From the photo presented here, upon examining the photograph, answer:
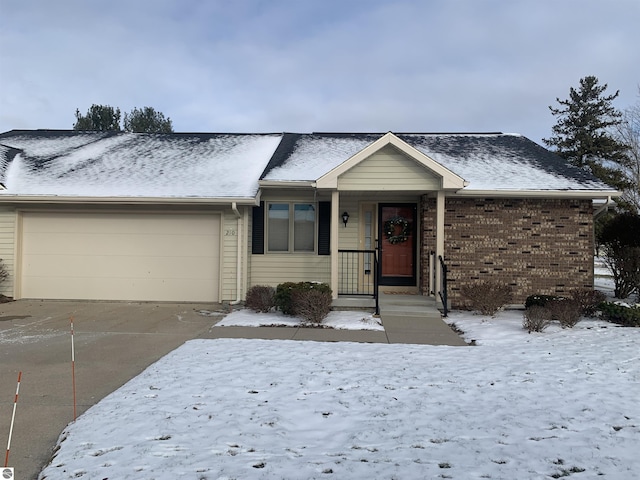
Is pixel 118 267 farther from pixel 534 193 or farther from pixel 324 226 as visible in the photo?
pixel 534 193

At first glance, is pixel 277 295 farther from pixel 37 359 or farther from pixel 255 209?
pixel 37 359

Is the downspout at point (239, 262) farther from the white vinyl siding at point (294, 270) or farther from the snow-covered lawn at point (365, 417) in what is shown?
the snow-covered lawn at point (365, 417)

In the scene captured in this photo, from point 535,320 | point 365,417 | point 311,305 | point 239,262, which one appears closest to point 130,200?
point 239,262

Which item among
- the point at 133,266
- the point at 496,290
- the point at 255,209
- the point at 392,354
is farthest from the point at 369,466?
the point at 133,266

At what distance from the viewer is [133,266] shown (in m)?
10.2

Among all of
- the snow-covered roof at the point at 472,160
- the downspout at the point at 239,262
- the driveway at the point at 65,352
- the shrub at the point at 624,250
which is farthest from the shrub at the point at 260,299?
the shrub at the point at 624,250

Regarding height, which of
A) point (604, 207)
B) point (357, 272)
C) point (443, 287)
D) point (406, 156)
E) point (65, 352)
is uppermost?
point (406, 156)

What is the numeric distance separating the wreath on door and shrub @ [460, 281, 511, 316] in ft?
7.87

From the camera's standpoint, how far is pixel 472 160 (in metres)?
10.9

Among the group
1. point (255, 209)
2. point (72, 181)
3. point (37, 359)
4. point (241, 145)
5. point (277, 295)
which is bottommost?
point (37, 359)

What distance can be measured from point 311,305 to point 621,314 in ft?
19.1

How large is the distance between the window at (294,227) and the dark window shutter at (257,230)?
0.17 meters

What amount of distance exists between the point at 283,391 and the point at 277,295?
4.07 metres

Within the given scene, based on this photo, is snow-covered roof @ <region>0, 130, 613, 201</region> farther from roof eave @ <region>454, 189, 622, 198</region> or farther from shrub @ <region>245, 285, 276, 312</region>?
shrub @ <region>245, 285, 276, 312</region>
